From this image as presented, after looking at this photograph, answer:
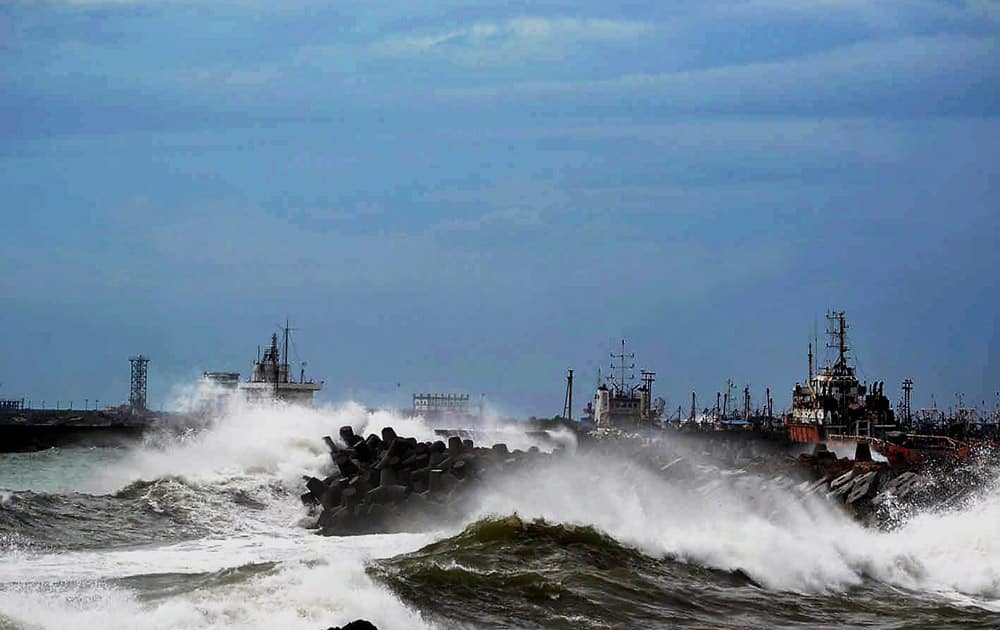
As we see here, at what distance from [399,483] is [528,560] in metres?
11.9

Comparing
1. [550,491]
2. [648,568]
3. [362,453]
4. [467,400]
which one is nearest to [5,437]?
[467,400]

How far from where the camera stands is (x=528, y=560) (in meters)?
19.9

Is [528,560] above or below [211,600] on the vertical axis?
below

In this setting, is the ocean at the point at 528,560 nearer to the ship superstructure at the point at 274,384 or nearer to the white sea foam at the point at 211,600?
the white sea foam at the point at 211,600

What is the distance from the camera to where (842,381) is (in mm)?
60188

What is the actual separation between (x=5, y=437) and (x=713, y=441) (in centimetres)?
5460

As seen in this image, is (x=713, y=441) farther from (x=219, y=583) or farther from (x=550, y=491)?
(x=219, y=583)

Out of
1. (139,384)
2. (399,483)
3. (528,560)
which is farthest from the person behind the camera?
(139,384)

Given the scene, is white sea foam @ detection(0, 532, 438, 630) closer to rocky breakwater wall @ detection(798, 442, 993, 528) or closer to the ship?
rocky breakwater wall @ detection(798, 442, 993, 528)

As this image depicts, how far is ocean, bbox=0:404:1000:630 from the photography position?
15453mm

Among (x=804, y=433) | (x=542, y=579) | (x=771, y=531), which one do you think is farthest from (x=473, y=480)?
(x=804, y=433)

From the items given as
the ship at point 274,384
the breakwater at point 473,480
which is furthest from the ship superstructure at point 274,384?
the breakwater at point 473,480

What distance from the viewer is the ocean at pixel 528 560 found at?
1545 centimetres

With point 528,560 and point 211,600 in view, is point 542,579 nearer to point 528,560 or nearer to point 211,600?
point 528,560
